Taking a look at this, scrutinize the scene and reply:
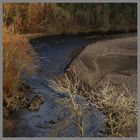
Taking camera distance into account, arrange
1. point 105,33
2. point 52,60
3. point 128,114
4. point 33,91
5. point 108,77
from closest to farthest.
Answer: point 128,114
point 33,91
point 108,77
point 52,60
point 105,33

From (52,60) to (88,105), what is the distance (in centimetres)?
614

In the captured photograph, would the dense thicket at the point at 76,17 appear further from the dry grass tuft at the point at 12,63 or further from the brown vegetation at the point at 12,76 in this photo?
the brown vegetation at the point at 12,76

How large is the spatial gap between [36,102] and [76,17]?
31.0 feet

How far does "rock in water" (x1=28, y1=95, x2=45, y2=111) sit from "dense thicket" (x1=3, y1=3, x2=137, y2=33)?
4723mm

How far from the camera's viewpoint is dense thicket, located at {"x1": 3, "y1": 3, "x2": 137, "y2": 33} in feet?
54.7

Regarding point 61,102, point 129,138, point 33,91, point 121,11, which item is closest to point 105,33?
point 121,11

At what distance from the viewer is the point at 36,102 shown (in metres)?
10.7

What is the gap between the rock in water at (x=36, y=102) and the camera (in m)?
10.4

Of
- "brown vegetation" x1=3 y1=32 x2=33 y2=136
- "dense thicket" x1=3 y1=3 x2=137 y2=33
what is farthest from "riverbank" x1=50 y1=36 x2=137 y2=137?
"dense thicket" x1=3 y1=3 x2=137 y2=33

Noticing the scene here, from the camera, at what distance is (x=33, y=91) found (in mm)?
11500

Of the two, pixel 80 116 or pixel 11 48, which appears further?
pixel 11 48

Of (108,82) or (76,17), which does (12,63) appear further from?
(76,17)

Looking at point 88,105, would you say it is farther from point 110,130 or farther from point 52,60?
point 52,60

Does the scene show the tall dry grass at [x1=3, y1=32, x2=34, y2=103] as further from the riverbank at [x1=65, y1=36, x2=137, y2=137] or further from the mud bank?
the mud bank
